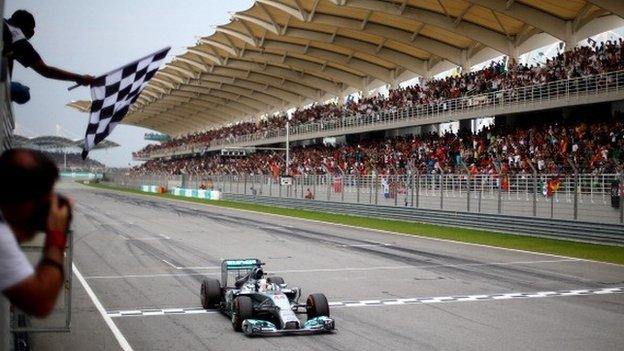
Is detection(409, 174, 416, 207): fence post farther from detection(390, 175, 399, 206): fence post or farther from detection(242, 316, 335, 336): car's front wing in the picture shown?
detection(242, 316, 335, 336): car's front wing

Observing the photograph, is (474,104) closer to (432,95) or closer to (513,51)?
(513,51)

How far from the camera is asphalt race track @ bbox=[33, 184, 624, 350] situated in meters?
9.15

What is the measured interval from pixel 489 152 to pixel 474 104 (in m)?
5.78

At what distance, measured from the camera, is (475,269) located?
15.9 m

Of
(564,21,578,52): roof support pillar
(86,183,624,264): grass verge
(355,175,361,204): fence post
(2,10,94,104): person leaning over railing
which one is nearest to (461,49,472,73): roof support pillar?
(564,21,578,52): roof support pillar

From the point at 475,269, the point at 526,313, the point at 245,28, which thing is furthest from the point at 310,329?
the point at 245,28

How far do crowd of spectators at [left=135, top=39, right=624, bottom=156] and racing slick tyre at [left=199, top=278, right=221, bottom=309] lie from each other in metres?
22.6

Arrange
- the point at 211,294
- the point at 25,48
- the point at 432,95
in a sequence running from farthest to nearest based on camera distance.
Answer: the point at 432,95, the point at 211,294, the point at 25,48

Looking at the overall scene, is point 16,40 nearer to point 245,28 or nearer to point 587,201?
point 587,201

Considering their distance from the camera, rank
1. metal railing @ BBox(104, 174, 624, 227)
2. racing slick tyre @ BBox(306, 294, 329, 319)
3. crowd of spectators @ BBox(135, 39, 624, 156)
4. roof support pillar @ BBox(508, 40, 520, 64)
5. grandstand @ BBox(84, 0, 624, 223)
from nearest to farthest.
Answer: racing slick tyre @ BBox(306, 294, 329, 319) < metal railing @ BBox(104, 174, 624, 227) < grandstand @ BBox(84, 0, 624, 223) < crowd of spectators @ BBox(135, 39, 624, 156) < roof support pillar @ BBox(508, 40, 520, 64)

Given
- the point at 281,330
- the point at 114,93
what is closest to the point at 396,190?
the point at 281,330

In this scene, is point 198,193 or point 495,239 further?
point 198,193

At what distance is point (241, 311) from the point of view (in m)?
9.62

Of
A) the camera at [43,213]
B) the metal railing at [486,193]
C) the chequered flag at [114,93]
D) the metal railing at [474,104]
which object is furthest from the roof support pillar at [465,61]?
the camera at [43,213]
